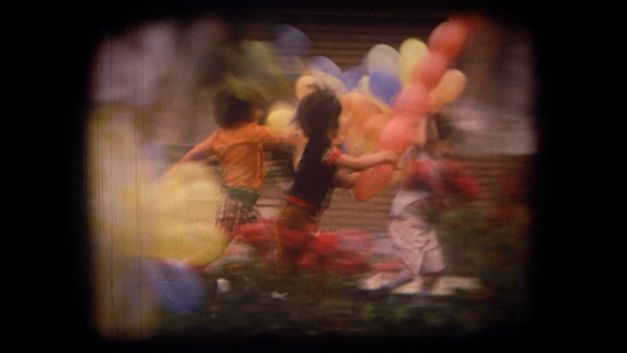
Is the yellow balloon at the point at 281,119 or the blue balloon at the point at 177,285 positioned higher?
the yellow balloon at the point at 281,119

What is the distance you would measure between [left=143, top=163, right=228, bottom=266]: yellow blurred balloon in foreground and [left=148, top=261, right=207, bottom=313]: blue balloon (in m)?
0.07

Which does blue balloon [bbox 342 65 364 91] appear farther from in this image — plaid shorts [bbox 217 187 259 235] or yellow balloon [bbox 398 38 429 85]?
plaid shorts [bbox 217 187 259 235]

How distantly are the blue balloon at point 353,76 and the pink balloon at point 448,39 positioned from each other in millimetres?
519

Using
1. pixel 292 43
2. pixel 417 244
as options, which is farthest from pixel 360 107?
pixel 417 244

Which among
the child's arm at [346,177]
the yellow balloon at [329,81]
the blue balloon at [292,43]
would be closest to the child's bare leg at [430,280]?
the child's arm at [346,177]

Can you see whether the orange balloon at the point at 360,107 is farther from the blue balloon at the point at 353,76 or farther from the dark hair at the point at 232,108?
the dark hair at the point at 232,108

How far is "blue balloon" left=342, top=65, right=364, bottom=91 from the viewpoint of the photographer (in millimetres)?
5402

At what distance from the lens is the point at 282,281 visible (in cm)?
552

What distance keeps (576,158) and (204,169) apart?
8.58 ft

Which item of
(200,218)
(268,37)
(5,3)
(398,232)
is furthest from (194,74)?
(398,232)

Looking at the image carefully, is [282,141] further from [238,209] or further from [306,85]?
[238,209]

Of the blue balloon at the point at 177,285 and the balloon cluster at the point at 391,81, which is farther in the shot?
the blue balloon at the point at 177,285

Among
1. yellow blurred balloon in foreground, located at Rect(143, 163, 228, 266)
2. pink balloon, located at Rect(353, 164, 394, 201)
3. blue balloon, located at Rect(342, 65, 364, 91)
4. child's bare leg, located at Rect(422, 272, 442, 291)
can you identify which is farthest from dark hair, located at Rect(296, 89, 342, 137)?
child's bare leg, located at Rect(422, 272, 442, 291)

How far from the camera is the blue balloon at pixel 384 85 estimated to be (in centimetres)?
540
